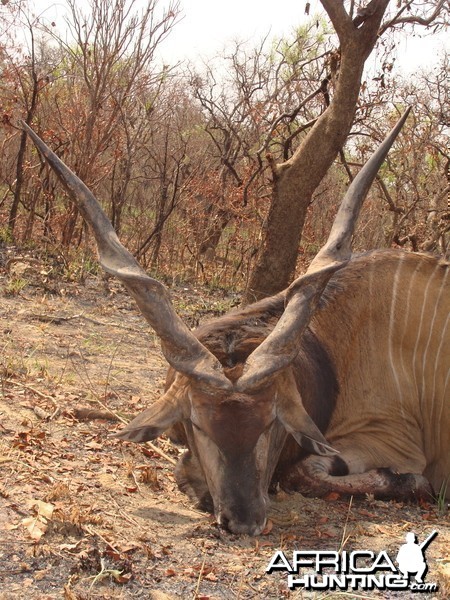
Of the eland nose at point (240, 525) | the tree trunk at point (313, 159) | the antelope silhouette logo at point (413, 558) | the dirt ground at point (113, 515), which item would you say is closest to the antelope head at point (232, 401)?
the eland nose at point (240, 525)

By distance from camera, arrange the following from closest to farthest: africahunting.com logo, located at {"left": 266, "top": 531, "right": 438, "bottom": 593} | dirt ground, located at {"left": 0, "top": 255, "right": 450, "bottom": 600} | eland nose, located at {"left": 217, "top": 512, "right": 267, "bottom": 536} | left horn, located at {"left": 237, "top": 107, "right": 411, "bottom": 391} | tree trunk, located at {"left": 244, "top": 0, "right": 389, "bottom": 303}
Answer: dirt ground, located at {"left": 0, "top": 255, "right": 450, "bottom": 600} → africahunting.com logo, located at {"left": 266, "top": 531, "right": 438, "bottom": 593} → eland nose, located at {"left": 217, "top": 512, "right": 267, "bottom": 536} → left horn, located at {"left": 237, "top": 107, "right": 411, "bottom": 391} → tree trunk, located at {"left": 244, "top": 0, "right": 389, "bottom": 303}

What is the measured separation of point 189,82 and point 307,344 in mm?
9272

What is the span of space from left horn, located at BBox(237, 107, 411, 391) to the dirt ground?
0.56 m

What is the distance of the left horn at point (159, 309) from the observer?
3.00 meters

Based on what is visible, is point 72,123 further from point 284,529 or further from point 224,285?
point 284,529

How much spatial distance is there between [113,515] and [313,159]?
3.73 metres

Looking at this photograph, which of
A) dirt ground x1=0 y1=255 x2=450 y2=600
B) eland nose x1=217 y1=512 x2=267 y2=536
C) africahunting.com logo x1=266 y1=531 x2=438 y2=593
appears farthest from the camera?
eland nose x1=217 y1=512 x2=267 y2=536

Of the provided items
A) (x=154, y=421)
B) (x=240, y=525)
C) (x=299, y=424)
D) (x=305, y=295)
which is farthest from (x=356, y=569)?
(x=305, y=295)

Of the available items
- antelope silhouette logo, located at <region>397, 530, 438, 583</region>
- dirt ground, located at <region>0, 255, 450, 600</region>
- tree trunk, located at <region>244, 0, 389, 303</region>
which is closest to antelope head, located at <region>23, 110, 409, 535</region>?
dirt ground, located at <region>0, 255, 450, 600</region>

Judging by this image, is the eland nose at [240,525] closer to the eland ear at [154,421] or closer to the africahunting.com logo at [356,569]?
the africahunting.com logo at [356,569]

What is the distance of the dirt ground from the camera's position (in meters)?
2.40

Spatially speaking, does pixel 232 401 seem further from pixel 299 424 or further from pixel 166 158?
pixel 166 158

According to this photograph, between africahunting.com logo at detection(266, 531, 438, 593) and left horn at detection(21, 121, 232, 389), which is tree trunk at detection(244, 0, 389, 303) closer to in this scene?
left horn at detection(21, 121, 232, 389)

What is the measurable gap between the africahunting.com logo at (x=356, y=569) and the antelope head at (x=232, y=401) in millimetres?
248
